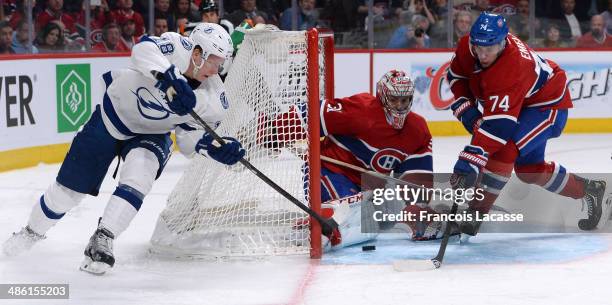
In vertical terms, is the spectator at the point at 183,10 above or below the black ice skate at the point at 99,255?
above

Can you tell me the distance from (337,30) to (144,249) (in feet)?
14.5

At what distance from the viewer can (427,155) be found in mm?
4246

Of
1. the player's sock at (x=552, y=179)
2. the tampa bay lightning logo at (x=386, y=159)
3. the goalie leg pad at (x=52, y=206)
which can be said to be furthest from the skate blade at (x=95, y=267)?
the player's sock at (x=552, y=179)

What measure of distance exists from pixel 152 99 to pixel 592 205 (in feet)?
6.03

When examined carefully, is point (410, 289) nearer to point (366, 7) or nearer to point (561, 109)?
point (561, 109)

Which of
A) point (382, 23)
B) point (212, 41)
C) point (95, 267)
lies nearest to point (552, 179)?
point (212, 41)

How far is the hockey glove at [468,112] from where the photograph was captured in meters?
4.29

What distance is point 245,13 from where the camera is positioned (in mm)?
7984

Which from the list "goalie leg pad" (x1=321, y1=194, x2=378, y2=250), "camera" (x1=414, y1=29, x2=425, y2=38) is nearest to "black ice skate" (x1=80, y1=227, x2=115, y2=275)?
"goalie leg pad" (x1=321, y1=194, x2=378, y2=250)

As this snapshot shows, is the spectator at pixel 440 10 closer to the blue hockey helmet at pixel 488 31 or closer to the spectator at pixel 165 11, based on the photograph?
the spectator at pixel 165 11

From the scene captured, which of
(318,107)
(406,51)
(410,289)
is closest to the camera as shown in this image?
(410,289)

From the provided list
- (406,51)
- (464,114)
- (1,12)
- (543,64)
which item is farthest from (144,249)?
(406,51)

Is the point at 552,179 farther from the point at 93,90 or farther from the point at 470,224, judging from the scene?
the point at 93,90

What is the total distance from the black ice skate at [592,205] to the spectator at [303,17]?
13.6 ft
